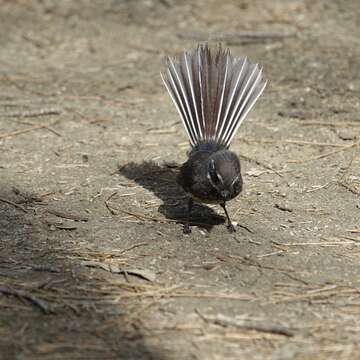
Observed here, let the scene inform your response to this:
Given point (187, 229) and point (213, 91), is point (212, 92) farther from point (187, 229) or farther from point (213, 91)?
point (187, 229)

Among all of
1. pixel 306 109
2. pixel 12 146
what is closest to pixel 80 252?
pixel 12 146

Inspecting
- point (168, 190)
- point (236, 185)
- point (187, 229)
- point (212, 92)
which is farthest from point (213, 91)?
point (187, 229)

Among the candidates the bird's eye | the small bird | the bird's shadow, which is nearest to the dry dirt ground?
the bird's shadow

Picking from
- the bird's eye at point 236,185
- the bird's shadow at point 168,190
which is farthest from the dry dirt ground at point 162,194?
the bird's eye at point 236,185

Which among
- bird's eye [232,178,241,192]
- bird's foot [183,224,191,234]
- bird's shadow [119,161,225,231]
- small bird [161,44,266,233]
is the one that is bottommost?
bird's shadow [119,161,225,231]

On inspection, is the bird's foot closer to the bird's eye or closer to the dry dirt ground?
the dry dirt ground

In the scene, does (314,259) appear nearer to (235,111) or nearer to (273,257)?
(273,257)
